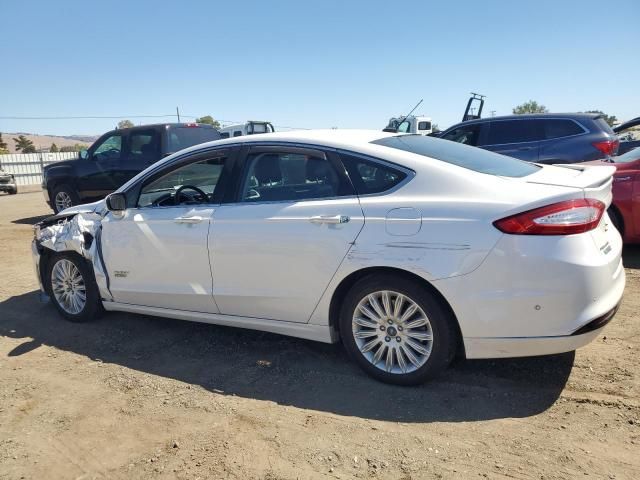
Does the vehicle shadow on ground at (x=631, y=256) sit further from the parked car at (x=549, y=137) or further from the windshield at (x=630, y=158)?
the parked car at (x=549, y=137)

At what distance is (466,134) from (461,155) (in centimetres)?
706

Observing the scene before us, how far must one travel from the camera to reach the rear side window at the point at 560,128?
914 centimetres

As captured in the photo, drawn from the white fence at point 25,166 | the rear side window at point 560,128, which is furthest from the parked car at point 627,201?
the white fence at point 25,166

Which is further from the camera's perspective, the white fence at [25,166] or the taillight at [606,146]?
the white fence at [25,166]

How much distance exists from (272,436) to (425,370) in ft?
3.37

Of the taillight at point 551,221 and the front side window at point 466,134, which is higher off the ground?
the front side window at point 466,134

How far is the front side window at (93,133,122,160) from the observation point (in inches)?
402

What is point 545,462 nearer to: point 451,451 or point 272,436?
point 451,451

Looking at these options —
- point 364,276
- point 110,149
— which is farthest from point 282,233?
point 110,149

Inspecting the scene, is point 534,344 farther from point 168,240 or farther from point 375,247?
point 168,240

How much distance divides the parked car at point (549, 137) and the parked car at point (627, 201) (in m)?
3.01

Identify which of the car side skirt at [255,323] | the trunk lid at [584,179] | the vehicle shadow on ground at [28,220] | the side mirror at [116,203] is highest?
the trunk lid at [584,179]

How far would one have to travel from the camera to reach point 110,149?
1034 cm

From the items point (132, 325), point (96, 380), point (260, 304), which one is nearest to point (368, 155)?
point (260, 304)
